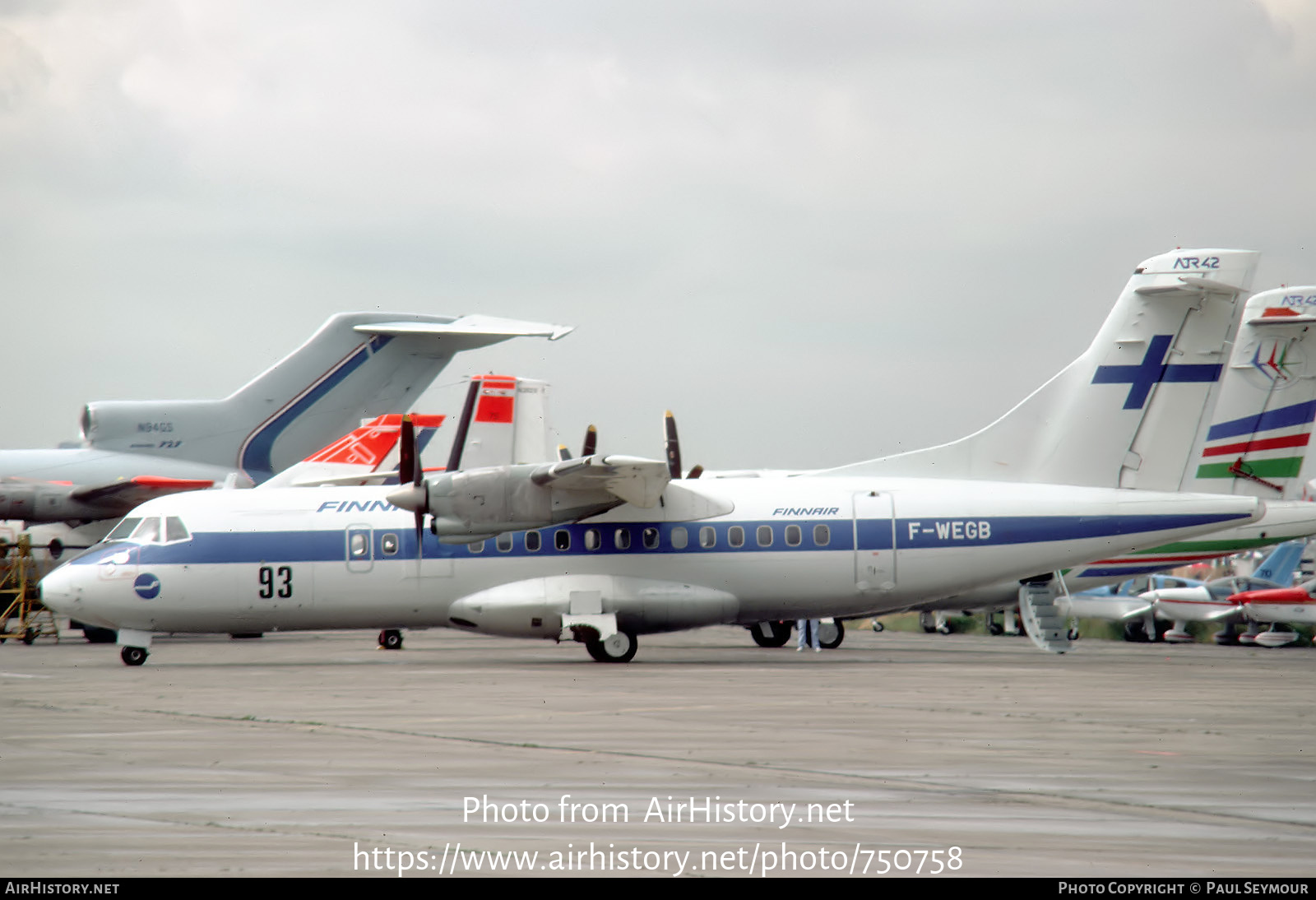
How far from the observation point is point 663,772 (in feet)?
36.1

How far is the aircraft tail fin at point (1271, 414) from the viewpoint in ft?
96.5

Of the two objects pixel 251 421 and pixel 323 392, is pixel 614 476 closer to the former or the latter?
pixel 323 392

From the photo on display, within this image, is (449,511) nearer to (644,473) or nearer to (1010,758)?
(644,473)

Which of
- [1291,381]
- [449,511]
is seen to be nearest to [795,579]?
[449,511]

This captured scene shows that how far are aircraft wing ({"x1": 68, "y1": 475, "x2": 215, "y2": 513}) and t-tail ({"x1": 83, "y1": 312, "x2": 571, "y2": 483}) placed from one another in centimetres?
84

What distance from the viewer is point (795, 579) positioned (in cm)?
2545

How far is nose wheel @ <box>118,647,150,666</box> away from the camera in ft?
81.4

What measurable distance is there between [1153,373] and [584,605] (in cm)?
1156

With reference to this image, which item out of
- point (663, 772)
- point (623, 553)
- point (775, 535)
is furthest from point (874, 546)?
point (663, 772)

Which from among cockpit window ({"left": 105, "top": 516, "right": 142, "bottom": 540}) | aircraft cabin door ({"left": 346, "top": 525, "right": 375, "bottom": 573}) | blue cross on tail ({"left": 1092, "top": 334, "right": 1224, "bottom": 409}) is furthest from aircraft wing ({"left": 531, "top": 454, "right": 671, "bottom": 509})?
blue cross on tail ({"left": 1092, "top": 334, "right": 1224, "bottom": 409})

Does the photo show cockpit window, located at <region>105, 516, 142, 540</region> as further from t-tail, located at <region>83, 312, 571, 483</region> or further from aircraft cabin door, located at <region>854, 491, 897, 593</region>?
aircraft cabin door, located at <region>854, 491, 897, 593</region>

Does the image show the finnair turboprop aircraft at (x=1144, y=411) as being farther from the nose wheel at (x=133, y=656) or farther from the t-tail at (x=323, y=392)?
the nose wheel at (x=133, y=656)


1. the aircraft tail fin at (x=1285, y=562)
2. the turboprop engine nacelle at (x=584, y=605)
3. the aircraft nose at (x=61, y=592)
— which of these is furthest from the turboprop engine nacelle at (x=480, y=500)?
the aircraft tail fin at (x=1285, y=562)

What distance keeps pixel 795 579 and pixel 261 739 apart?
13.9m
